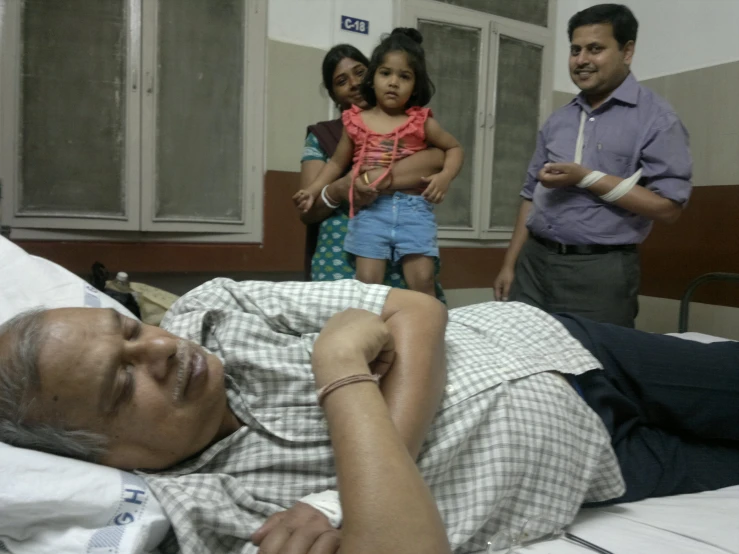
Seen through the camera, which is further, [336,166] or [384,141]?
[336,166]

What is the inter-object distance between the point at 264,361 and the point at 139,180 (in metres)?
2.49

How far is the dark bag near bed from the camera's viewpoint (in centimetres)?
267

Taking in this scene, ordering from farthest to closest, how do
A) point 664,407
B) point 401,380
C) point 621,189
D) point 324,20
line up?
point 324,20 → point 621,189 → point 664,407 → point 401,380

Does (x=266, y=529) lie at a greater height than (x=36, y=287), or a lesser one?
lesser

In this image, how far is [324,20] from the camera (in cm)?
372

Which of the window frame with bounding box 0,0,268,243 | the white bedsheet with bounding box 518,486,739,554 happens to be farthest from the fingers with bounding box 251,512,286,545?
the window frame with bounding box 0,0,268,243

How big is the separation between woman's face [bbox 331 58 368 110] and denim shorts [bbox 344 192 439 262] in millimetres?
594

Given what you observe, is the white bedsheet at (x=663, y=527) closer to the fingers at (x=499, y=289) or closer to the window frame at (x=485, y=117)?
the fingers at (x=499, y=289)

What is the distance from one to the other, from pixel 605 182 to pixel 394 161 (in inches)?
33.8

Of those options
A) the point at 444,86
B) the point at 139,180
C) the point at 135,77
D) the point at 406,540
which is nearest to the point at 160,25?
the point at 135,77

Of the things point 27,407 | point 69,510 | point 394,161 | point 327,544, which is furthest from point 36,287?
point 394,161

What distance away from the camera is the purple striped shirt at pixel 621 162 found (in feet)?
8.04

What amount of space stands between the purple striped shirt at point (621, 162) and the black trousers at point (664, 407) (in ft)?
3.48

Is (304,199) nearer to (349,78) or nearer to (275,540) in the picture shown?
(349,78)
